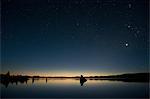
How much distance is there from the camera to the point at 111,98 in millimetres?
20625

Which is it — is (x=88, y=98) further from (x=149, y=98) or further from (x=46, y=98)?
(x=149, y=98)

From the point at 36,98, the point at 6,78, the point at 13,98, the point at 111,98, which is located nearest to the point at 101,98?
the point at 111,98

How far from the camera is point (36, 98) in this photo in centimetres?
2033

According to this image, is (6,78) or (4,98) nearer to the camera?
(4,98)

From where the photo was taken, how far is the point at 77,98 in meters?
20.2

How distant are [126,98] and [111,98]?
1.32 meters

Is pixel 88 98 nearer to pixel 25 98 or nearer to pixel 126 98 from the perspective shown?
pixel 126 98

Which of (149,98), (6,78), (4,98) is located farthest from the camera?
(6,78)

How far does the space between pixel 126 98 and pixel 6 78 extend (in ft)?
130

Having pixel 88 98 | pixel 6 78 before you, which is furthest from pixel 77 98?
pixel 6 78

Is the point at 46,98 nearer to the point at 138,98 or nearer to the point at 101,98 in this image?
the point at 101,98

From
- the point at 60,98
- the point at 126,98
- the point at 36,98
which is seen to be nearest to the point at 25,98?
the point at 36,98

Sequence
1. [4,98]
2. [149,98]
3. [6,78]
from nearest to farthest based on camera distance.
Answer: [4,98]
[149,98]
[6,78]

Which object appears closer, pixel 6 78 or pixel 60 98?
pixel 60 98
